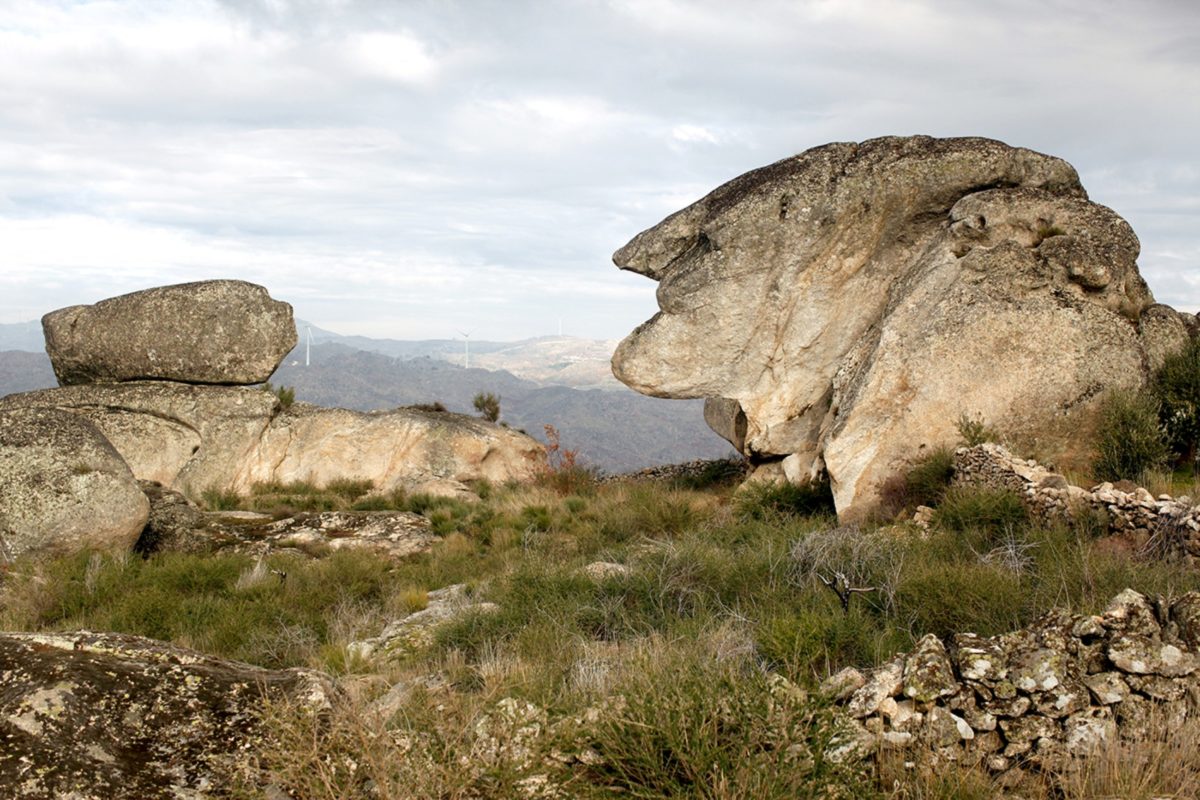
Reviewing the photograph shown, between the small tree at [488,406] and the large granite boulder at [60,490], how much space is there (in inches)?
438

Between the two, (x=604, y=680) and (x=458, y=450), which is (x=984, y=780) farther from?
(x=458, y=450)

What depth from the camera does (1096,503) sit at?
877 centimetres

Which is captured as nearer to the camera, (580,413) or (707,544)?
(707,544)

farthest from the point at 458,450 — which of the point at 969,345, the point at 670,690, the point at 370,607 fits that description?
the point at 670,690

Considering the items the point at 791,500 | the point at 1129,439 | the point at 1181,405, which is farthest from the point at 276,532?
the point at 1181,405

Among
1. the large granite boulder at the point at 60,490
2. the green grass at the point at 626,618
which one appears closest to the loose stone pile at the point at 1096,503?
the green grass at the point at 626,618

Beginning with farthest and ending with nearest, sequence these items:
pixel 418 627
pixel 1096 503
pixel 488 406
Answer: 1. pixel 488 406
2. pixel 1096 503
3. pixel 418 627

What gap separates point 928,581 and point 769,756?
3.25 m

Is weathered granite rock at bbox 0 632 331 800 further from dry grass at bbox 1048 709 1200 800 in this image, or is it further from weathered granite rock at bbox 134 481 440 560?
weathered granite rock at bbox 134 481 440 560

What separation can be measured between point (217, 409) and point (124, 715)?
562 inches

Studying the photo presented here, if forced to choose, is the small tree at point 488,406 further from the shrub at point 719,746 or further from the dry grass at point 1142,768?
the dry grass at point 1142,768

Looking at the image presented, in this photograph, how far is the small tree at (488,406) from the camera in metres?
22.3

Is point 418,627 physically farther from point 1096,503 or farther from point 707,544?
point 1096,503

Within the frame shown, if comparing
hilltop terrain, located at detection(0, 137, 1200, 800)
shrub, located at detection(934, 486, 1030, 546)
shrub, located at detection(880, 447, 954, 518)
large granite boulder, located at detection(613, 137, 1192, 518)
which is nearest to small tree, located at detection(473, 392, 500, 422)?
hilltop terrain, located at detection(0, 137, 1200, 800)
